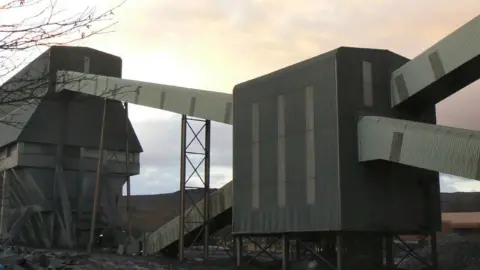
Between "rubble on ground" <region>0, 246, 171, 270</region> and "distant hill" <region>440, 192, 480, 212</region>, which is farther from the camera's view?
"distant hill" <region>440, 192, 480, 212</region>

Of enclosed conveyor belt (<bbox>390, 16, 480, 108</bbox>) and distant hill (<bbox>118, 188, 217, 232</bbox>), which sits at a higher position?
enclosed conveyor belt (<bbox>390, 16, 480, 108</bbox>)

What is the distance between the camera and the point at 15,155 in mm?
34938

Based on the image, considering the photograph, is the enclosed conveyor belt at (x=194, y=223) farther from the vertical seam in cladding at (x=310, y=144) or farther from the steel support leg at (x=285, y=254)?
the vertical seam in cladding at (x=310, y=144)

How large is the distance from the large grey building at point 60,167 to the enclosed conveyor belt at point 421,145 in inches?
867

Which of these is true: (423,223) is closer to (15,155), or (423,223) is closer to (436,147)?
(436,147)

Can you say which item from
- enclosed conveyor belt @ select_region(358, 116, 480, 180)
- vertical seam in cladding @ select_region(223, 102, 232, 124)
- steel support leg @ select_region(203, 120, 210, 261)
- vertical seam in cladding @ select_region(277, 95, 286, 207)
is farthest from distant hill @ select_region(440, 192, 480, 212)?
enclosed conveyor belt @ select_region(358, 116, 480, 180)

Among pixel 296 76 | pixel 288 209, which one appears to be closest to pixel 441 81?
pixel 296 76

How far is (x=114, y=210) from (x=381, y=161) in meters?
22.7

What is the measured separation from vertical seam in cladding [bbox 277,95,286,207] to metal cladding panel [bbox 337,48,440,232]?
2.81 metres

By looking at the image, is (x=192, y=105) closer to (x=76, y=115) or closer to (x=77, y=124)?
(x=77, y=124)

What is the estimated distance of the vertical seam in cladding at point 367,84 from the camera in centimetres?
1838

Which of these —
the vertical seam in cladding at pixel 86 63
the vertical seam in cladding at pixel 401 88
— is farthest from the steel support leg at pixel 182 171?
the vertical seam in cladding at pixel 86 63

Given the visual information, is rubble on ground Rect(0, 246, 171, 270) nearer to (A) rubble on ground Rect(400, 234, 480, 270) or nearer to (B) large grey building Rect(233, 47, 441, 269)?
(B) large grey building Rect(233, 47, 441, 269)

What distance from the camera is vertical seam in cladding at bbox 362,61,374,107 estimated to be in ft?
60.3
